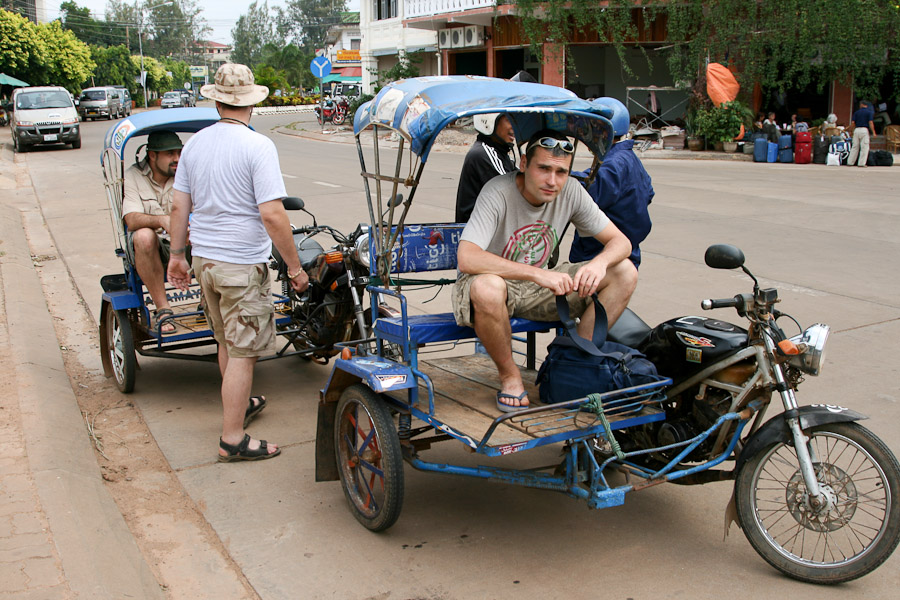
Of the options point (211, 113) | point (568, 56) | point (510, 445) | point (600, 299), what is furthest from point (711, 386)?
point (568, 56)

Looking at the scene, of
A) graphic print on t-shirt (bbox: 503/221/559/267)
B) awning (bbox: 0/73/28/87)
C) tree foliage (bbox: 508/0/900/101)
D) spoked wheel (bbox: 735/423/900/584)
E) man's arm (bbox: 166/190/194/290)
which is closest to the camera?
spoked wheel (bbox: 735/423/900/584)

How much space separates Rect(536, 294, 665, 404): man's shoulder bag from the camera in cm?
354

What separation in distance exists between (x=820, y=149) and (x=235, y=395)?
19854 millimetres

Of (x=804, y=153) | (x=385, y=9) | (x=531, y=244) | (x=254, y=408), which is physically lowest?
(x=254, y=408)

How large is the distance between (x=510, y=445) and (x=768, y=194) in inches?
521

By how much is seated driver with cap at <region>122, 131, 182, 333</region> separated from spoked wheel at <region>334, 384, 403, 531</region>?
2.06 m

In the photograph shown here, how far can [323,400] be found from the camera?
13.5ft

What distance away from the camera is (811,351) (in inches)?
127

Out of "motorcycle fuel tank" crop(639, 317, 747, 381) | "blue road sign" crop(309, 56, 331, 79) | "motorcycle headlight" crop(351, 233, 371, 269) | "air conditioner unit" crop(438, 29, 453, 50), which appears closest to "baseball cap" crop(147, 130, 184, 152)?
"motorcycle headlight" crop(351, 233, 371, 269)

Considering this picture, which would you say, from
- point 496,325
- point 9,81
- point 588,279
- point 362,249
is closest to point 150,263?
point 362,249

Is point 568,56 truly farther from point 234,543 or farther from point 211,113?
point 234,543

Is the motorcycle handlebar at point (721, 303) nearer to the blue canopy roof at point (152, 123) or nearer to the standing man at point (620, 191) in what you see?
the standing man at point (620, 191)

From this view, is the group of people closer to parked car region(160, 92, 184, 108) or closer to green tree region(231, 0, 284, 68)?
parked car region(160, 92, 184, 108)

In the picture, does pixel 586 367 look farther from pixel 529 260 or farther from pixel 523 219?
pixel 523 219
